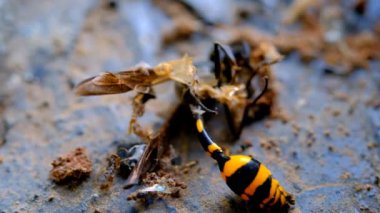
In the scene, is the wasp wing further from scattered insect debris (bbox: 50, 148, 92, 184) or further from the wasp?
the wasp

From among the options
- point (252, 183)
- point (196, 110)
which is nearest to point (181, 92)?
point (196, 110)

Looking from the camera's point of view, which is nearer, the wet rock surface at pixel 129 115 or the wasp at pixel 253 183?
the wasp at pixel 253 183

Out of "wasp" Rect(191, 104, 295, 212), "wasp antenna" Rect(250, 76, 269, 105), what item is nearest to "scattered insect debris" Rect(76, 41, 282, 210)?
"wasp antenna" Rect(250, 76, 269, 105)

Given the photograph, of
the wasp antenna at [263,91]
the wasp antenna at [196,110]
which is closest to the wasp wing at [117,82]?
the wasp antenna at [196,110]

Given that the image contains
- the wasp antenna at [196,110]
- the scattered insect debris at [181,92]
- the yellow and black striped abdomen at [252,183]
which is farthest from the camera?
the wasp antenna at [196,110]

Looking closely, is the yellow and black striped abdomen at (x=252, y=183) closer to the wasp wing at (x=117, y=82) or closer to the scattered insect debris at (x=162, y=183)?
the scattered insect debris at (x=162, y=183)

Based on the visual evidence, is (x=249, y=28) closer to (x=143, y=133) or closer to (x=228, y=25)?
(x=228, y=25)
